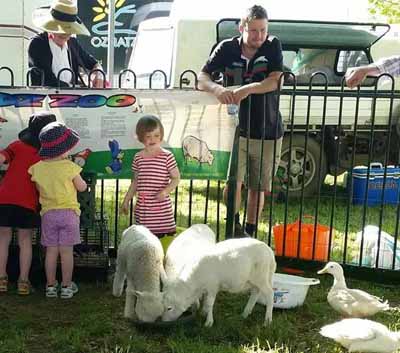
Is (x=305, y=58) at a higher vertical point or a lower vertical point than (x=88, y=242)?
higher

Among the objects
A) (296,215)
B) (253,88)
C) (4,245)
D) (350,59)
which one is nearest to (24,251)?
(4,245)

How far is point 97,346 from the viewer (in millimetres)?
4348

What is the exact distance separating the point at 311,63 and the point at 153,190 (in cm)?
513

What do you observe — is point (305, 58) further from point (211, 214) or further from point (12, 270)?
point (12, 270)

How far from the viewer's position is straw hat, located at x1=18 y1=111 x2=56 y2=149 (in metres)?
5.04

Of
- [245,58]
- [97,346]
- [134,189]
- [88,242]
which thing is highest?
[245,58]

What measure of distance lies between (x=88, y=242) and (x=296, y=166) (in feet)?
14.4

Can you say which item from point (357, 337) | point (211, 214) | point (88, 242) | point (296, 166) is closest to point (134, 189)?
point (88, 242)

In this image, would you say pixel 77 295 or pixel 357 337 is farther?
pixel 77 295

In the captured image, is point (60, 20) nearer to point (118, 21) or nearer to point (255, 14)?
point (255, 14)

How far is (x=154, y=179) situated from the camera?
5227mm

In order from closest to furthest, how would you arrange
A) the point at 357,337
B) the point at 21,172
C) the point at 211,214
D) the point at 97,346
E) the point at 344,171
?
the point at 357,337 < the point at 97,346 < the point at 21,172 < the point at 211,214 < the point at 344,171

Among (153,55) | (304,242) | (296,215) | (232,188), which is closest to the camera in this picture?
(232,188)

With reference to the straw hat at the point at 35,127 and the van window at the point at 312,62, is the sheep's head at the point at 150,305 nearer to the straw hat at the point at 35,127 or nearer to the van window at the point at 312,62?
the straw hat at the point at 35,127
